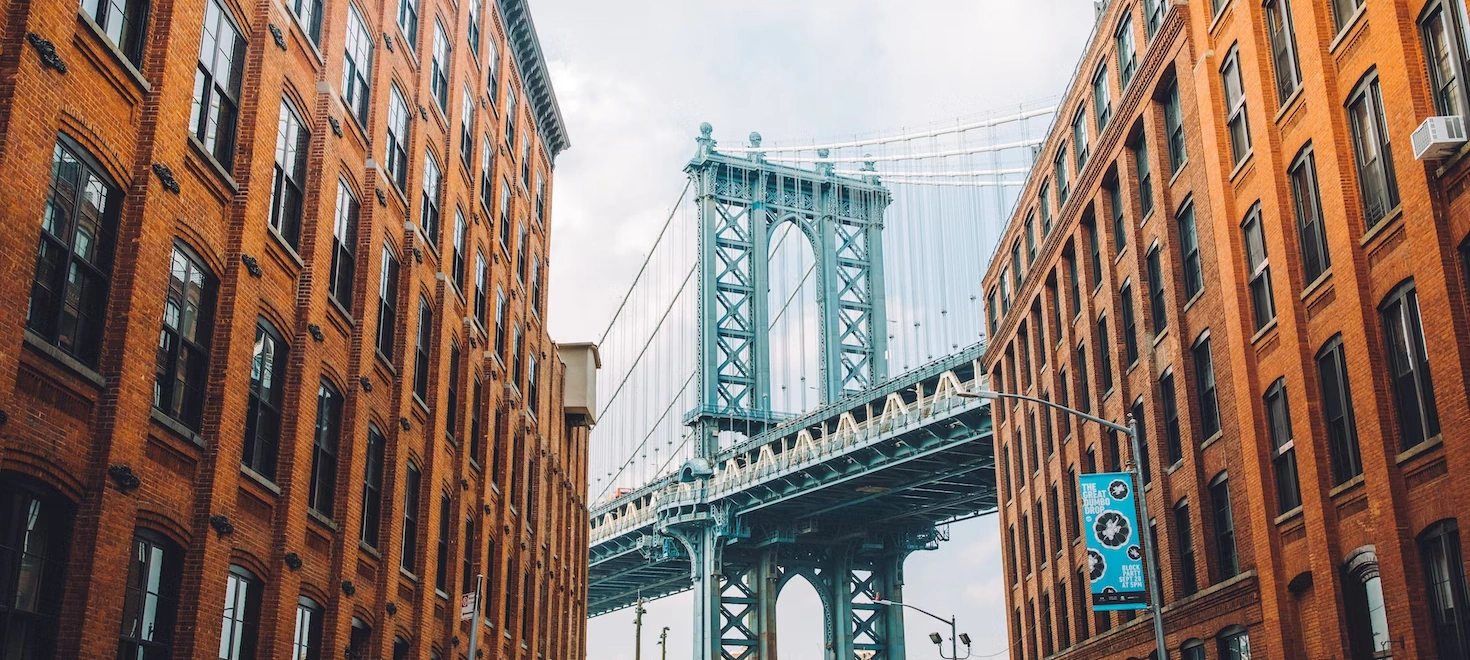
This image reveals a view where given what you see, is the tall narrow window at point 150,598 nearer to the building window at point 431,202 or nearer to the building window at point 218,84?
the building window at point 218,84

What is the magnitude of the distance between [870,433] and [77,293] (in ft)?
186

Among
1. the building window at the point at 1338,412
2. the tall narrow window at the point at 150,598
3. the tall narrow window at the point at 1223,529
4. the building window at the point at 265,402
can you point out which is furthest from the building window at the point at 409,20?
the tall narrow window at the point at 1223,529

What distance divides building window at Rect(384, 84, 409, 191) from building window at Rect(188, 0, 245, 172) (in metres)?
7.99

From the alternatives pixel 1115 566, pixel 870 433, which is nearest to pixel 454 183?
pixel 1115 566

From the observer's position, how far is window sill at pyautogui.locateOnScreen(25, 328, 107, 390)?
14.2 metres

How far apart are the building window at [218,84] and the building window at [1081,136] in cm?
2608

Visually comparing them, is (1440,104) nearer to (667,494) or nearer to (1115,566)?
(1115,566)

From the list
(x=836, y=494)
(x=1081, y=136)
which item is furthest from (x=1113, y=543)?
(x=836, y=494)

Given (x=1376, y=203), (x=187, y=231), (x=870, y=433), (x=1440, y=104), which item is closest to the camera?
(x=187, y=231)

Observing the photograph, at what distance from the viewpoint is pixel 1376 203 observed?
21.2 m

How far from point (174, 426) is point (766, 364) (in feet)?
250

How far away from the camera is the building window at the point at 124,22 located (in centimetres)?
1598

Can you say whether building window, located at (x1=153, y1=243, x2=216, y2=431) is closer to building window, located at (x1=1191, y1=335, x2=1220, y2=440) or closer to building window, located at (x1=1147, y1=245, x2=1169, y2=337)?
building window, located at (x1=1191, y1=335, x2=1220, y2=440)

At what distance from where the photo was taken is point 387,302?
92.5 feet
